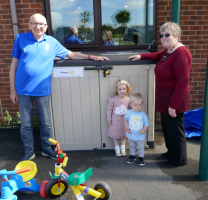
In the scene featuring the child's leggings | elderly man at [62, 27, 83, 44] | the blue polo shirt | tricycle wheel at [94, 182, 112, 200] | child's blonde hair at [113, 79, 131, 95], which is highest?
elderly man at [62, 27, 83, 44]

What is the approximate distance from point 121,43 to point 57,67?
1.67 meters

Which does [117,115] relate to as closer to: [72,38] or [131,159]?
[131,159]

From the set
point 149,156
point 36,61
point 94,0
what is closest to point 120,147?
point 149,156

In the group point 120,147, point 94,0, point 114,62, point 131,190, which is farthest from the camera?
point 94,0

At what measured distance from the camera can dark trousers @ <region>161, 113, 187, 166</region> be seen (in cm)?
299

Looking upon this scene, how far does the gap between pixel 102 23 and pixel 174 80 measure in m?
2.18

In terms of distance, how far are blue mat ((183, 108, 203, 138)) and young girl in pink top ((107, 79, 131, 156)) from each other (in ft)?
4.42

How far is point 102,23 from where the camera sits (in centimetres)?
439

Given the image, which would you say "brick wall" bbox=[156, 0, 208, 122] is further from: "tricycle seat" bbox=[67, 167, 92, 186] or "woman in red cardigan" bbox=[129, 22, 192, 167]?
"tricycle seat" bbox=[67, 167, 92, 186]

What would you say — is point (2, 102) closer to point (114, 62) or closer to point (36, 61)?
point (36, 61)

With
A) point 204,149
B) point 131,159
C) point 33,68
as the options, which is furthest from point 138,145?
point 33,68

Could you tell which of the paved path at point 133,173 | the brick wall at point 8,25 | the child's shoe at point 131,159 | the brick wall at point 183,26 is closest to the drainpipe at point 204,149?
the paved path at point 133,173

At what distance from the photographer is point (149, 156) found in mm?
3463

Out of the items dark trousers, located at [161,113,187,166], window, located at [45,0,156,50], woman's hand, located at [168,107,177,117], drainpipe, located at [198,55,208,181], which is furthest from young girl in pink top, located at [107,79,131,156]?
window, located at [45,0,156,50]
